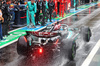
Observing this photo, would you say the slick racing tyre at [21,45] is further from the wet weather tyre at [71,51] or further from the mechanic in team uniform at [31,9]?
the mechanic in team uniform at [31,9]

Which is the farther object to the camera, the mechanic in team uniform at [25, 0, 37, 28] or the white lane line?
the mechanic in team uniform at [25, 0, 37, 28]

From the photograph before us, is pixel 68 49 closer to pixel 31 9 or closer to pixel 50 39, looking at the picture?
pixel 50 39

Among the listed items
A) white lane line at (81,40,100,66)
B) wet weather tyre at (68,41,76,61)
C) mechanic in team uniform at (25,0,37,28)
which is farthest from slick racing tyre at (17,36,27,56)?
mechanic in team uniform at (25,0,37,28)

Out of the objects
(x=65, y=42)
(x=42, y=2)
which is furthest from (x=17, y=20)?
(x=65, y=42)

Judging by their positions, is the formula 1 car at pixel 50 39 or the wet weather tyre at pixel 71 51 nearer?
the wet weather tyre at pixel 71 51

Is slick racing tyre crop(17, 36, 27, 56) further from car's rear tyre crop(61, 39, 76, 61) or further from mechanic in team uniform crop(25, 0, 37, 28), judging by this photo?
mechanic in team uniform crop(25, 0, 37, 28)

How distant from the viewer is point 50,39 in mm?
8867

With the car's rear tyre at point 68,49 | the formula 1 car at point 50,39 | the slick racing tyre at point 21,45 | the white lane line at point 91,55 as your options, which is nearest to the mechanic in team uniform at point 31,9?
the formula 1 car at point 50,39

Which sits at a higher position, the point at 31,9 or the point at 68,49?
the point at 31,9

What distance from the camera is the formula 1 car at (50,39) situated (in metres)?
7.45

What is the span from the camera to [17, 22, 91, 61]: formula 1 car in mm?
7445

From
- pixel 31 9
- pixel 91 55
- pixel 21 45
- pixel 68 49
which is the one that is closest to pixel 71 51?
pixel 68 49

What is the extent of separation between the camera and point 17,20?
53.7ft

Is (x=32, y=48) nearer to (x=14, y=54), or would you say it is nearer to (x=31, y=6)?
(x=14, y=54)
